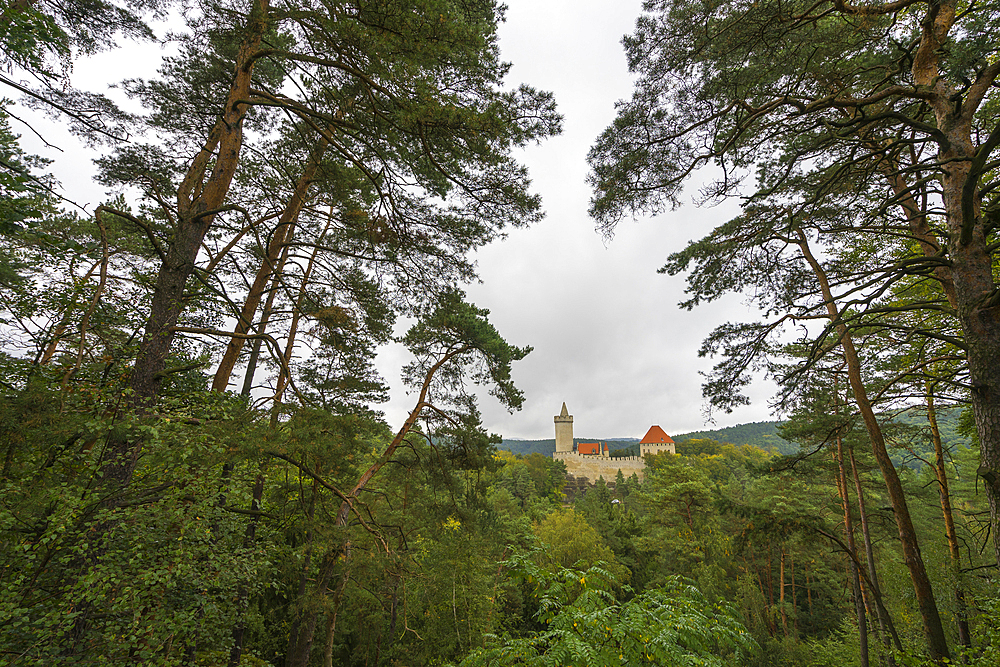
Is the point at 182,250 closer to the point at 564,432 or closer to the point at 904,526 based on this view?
the point at 904,526

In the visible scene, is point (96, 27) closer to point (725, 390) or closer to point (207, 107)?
point (207, 107)

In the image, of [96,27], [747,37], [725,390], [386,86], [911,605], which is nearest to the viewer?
[747,37]

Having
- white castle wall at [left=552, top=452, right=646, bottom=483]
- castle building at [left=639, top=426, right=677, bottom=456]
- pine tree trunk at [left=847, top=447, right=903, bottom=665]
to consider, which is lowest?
pine tree trunk at [left=847, top=447, right=903, bottom=665]

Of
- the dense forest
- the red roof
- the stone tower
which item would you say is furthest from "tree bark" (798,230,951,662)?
the red roof

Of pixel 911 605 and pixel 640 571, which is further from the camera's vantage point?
pixel 640 571

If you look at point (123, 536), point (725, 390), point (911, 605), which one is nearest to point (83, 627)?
point (123, 536)

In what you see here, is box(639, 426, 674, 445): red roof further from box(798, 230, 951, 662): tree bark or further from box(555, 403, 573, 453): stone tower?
box(798, 230, 951, 662): tree bark

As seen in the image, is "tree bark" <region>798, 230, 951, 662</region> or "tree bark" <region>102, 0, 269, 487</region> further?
"tree bark" <region>798, 230, 951, 662</region>

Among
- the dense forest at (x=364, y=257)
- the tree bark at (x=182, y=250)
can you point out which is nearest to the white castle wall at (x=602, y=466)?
the dense forest at (x=364, y=257)

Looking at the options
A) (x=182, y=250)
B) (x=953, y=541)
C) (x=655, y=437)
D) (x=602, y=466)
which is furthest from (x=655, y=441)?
(x=182, y=250)
